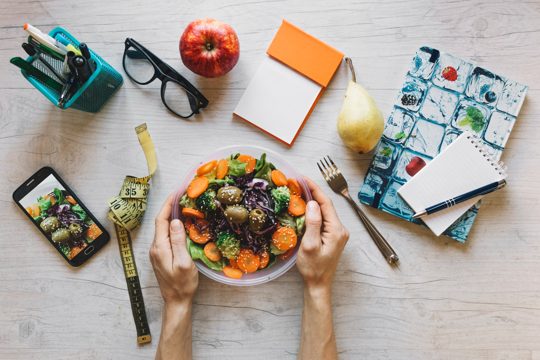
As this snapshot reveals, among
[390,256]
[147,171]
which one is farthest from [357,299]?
[147,171]

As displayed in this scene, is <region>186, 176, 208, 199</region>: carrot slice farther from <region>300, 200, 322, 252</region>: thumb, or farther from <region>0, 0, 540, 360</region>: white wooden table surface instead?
<region>300, 200, 322, 252</region>: thumb

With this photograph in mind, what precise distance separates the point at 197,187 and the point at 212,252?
158 millimetres

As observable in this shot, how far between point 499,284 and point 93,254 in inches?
40.5

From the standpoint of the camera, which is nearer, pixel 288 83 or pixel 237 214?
pixel 237 214

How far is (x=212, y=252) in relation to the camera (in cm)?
104

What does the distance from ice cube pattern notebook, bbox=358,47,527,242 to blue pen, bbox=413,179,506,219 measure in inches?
1.8

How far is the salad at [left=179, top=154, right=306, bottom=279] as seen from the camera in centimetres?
101

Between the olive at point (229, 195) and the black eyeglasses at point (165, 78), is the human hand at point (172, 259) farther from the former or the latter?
the black eyeglasses at point (165, 78)

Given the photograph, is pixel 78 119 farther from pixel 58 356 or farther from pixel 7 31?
pixel 58 356

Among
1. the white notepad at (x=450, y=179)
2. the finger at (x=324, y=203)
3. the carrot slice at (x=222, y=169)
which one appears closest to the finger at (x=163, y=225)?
the carrot slice at (x=222, y=169)

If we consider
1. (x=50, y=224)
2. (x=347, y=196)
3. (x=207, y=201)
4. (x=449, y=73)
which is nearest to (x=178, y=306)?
(x=207, y=201)

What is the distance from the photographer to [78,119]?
3.72 feet

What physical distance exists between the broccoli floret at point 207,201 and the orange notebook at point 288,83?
22 centimetres

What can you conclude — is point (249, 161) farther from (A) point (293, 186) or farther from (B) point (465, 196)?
(B) point (465, 196)
